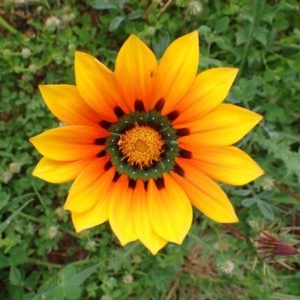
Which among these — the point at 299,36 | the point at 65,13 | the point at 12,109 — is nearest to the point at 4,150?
the point at 12,109

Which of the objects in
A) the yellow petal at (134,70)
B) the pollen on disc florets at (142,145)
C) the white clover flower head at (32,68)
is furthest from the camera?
the white clover flower head at (32,68)

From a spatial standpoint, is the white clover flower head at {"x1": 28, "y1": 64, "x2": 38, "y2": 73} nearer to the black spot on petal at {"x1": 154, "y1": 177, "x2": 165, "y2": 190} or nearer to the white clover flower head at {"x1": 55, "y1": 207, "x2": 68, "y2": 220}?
the white clover flower head at {"x1": 55, "y1": 207, "x2": 68, "y2": 220}

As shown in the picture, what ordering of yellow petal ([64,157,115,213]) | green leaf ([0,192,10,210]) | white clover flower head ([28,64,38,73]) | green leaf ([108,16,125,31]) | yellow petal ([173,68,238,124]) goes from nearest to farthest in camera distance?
yellow petal ([173,68,238,124]) → yellow petal ([64,157,115,213]) → green leaf ([0,192,10,210]) → green leaf ([108,16,125,31]) → white clover flower head ([28,64,38,73])

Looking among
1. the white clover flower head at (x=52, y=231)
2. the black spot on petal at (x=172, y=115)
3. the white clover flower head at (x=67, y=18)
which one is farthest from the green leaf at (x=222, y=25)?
the white clover flower head at (x=52, y=231)

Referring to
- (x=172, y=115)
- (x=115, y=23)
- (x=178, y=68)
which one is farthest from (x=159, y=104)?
(x=115, y=23)

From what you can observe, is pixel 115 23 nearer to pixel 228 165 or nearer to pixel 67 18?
pixel 67 18

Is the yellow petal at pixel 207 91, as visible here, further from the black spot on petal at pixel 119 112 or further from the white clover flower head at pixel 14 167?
the white clover flower head at pixel 14 167

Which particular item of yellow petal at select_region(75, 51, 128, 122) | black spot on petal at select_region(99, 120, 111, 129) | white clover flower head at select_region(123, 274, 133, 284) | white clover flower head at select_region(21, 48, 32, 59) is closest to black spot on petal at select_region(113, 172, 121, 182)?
black spot on petal at select_region(99, 120, 111, 129)
